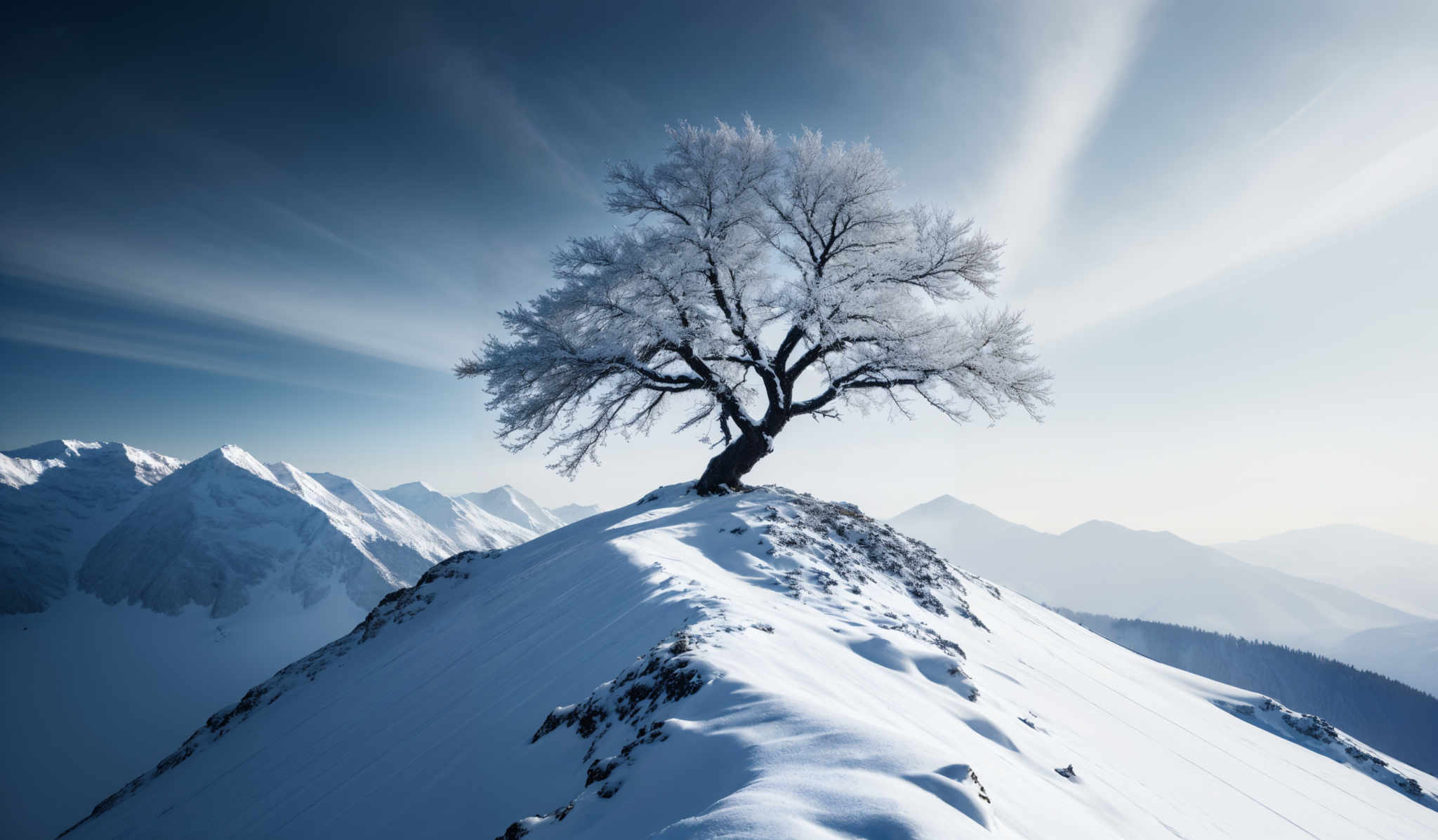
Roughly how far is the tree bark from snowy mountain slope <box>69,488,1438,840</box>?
202 cm

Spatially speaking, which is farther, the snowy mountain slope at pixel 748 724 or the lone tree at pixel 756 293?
the lone tree at pixel 756 293

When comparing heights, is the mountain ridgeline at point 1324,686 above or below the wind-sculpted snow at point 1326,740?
below

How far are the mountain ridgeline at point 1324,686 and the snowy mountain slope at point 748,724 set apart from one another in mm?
70507

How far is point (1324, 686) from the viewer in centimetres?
9475

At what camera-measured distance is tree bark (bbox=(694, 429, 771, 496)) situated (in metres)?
13.2

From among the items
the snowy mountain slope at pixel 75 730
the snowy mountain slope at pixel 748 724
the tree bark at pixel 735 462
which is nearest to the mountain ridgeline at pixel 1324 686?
the tree bark at pixel 735 462

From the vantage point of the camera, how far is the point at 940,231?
11750 mm

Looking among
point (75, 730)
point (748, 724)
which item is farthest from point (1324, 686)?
point (75, 730)

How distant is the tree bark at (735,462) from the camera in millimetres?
13242

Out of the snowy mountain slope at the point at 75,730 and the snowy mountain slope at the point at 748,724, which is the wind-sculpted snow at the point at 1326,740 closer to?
the snowy mountain slope at the point at 748,724

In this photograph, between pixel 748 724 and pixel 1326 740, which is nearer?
pixel 748 724

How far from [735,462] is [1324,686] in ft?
463

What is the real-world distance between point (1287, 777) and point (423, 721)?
33.3 ft

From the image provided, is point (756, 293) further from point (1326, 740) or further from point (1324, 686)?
point (1324, 686)
